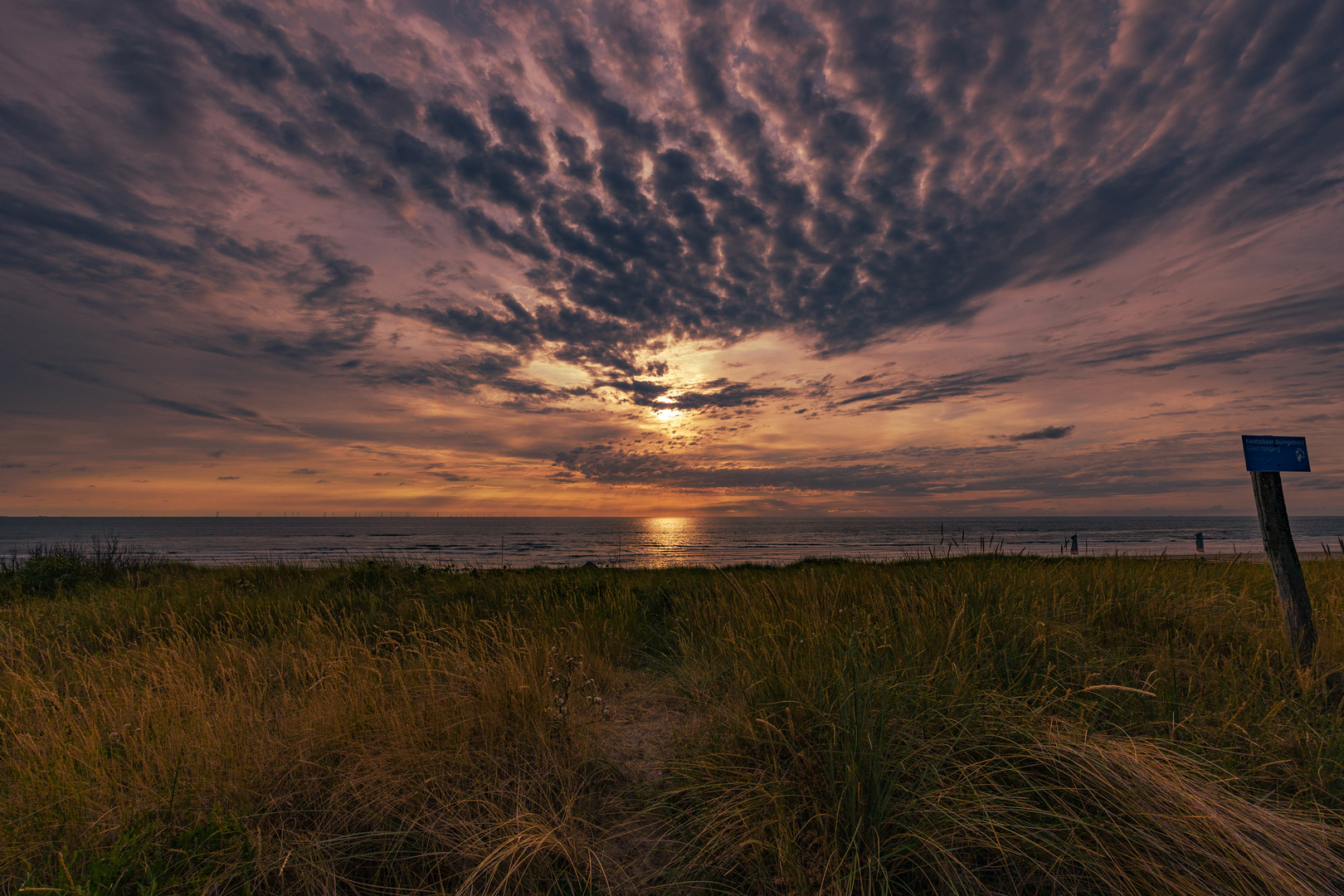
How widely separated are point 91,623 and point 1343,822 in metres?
13.3

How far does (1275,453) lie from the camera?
5.98 metres

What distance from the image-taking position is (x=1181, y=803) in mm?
2457

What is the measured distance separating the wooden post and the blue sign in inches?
4.7

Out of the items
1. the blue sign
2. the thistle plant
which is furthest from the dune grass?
the blue sign

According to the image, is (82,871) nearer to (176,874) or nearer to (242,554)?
(176,874)

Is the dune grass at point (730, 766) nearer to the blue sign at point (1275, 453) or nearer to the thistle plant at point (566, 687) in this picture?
the thistle plant at point (566, 687)

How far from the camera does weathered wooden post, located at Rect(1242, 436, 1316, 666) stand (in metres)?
5.65

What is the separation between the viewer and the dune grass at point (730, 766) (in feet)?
8.23

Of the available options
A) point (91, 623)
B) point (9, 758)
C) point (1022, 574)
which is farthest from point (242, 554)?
point (1022, 574)

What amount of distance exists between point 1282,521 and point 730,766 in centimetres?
716

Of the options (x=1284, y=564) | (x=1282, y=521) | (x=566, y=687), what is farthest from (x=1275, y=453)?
(x=566, y=687)

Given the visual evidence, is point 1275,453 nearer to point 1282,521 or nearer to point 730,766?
point 1282,521

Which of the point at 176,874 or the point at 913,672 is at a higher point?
the point at 913,672

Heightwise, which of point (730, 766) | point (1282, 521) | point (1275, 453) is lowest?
point (730, 766)
